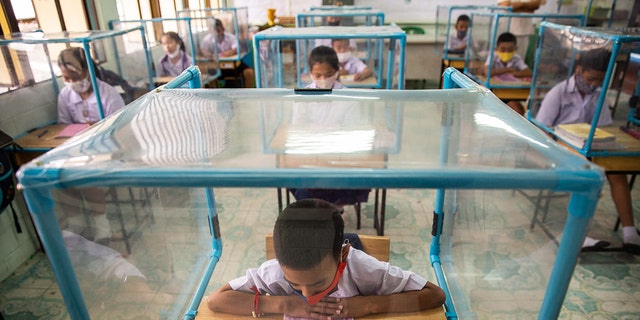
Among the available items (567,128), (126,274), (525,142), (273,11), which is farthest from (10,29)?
(273,11)

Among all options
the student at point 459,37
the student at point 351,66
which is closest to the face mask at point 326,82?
the student at point 351,66

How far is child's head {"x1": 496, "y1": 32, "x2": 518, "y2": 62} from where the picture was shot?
4594 mm

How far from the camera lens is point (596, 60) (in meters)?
2.48

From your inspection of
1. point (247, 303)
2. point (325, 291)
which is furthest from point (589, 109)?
point (247, 303)

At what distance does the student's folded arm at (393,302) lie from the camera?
1177 millimetres

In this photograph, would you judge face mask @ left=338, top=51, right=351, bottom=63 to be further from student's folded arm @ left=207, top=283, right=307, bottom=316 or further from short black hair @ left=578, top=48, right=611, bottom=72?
student's folded arm @ left=207, top=283, right=307, bottom=316

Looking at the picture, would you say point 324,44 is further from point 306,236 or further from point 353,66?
point 306,236

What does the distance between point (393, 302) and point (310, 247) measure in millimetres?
357

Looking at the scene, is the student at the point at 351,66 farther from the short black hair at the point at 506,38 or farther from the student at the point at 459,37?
the student at the point at 459,37

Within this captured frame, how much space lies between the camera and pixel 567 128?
2574mm

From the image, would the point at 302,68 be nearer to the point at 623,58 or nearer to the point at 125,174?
the point at 623,58

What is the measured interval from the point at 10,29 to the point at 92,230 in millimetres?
2750

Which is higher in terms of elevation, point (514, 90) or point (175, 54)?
point (175, 54)

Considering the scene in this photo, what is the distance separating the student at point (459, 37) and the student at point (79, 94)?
5.08 meters
